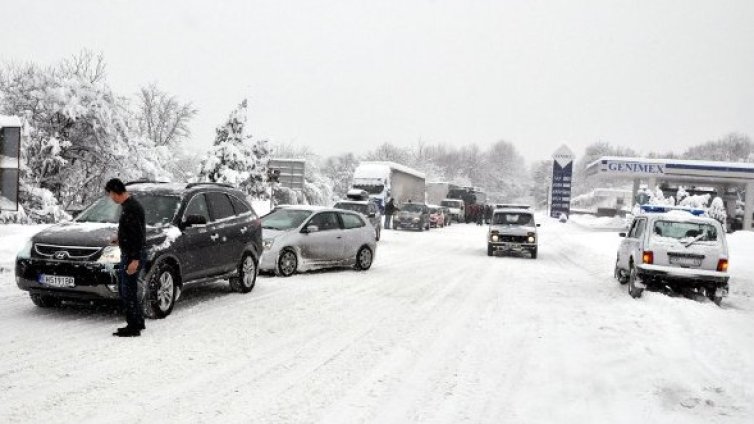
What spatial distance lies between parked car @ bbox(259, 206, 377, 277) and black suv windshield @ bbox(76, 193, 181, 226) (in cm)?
388

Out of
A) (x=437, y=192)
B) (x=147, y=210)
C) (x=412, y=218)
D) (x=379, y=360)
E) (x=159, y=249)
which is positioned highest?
(x=437, y=192)

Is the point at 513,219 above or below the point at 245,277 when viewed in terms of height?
above

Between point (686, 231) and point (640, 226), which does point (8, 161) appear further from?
point (686, 231)

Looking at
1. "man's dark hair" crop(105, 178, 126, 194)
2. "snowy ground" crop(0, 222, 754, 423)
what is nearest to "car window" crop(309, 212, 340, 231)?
"snowy ground" crop(0, 222, 754, 423)

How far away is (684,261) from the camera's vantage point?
474 inches

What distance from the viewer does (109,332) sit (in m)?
7.36

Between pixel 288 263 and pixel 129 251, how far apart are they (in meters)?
6.27

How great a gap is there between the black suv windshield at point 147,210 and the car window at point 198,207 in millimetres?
198

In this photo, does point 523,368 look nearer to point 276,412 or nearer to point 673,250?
point 276,412

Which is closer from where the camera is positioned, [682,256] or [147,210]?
[147,210]

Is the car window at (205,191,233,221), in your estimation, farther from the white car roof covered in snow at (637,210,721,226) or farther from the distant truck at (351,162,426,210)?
the distant truck at (351,162,426,210)

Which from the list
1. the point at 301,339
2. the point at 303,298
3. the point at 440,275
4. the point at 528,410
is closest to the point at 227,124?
the point at 440,275

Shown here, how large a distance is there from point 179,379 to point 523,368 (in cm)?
343

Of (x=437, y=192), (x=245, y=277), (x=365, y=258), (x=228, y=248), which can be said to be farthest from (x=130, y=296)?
A: (x=437, y=192)
